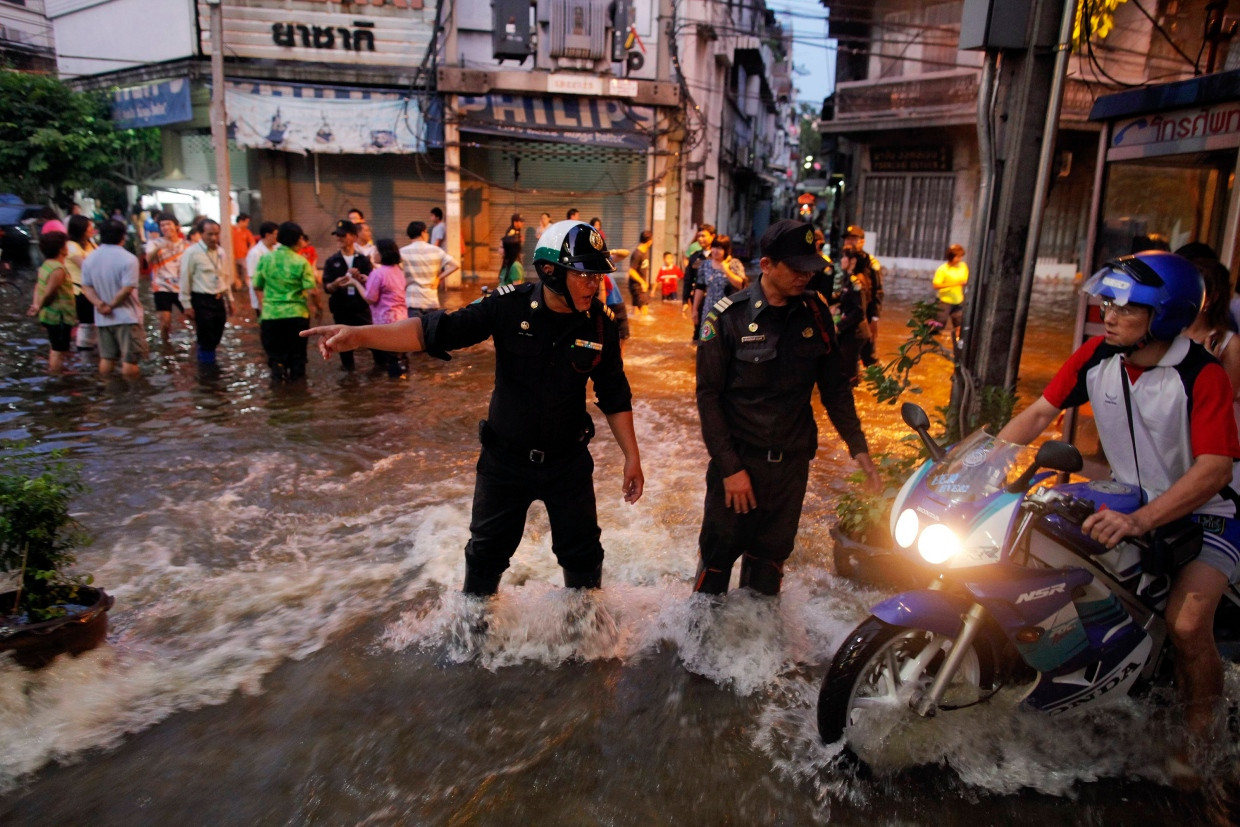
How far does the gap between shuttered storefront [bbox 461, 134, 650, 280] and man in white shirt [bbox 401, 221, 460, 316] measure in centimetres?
1208

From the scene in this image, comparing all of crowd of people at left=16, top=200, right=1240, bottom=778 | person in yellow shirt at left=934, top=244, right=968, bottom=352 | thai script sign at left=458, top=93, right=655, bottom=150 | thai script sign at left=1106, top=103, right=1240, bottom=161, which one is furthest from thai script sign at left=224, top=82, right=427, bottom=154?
crowd of people at left=16, top=200, right=1240, bottom=778

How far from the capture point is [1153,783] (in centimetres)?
321

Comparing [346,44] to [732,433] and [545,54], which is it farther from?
[732,433]

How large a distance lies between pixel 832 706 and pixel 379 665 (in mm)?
2156

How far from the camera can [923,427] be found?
3.28 m

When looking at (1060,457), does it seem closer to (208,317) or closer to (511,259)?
(511,259)

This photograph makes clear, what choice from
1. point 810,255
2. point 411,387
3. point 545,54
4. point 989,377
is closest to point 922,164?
point 545,54

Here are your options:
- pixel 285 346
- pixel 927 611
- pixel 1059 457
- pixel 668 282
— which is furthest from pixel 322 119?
pixel 1059 457

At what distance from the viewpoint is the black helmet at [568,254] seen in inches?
139

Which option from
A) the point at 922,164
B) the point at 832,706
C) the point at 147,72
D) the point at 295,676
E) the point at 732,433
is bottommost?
the point at 295,676

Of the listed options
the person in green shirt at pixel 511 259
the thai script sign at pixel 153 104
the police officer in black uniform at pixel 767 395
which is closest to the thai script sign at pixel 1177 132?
the police officer in black uniform at pixel 767 395

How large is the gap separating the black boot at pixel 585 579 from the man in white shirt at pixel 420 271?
6522mm

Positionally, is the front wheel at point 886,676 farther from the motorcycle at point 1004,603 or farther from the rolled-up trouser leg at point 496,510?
the rolled-up trouser leg at point 496,510

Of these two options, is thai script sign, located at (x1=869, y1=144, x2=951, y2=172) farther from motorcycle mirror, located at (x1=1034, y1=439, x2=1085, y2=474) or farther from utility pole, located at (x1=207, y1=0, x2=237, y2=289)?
motorcycle mirror, located at (x1=1034, y1=439, x2=1085, y2=474)
